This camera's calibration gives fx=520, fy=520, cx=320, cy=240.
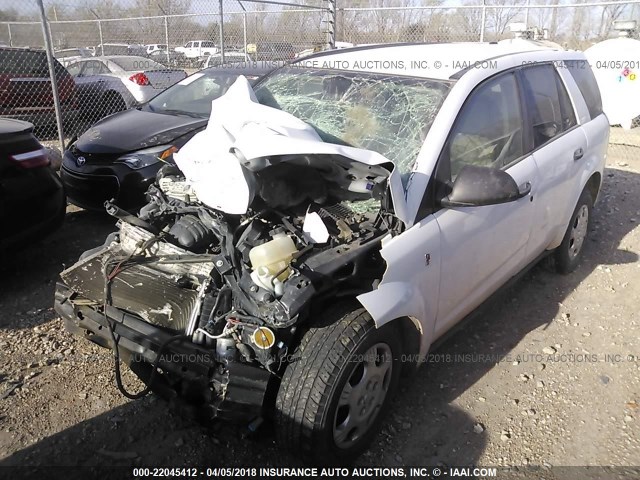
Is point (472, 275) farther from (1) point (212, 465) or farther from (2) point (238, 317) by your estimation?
(1) point (212, 465)

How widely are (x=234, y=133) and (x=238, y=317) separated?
3.52 feet

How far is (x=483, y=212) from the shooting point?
9.56 feet

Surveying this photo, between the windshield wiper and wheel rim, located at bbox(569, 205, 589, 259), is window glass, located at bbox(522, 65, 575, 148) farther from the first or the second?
the windshield wiper

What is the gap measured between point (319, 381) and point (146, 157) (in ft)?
11.8

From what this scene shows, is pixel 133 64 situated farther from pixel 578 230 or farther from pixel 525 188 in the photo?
pixel 525 188

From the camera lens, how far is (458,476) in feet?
8.27

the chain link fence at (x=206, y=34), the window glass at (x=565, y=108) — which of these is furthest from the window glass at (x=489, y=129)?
the chain link fence at (x=206, y=34)

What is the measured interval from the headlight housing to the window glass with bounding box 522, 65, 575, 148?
3.18m

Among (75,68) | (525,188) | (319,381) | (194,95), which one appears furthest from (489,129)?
(75,68)

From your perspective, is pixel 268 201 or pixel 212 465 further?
pixel 268 201

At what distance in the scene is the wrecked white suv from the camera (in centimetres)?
229

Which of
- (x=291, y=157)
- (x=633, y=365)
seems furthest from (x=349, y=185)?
(x=633, y=365)

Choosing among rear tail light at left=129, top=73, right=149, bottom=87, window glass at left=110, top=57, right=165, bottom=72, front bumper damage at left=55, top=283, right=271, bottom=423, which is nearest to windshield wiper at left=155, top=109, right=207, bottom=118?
front bumper damage at left=55, top=283, right=271, bottom=423

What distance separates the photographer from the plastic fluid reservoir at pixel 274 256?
91.0 inches
